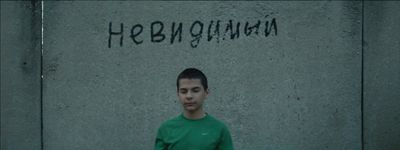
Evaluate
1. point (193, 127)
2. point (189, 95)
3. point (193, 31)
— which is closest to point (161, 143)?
point (193, 127)

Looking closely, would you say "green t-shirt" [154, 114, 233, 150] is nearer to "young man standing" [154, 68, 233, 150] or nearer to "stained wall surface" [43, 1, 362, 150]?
"young man standing" [154, 68, 233, 150]

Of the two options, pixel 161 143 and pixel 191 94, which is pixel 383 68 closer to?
pixel 191 94

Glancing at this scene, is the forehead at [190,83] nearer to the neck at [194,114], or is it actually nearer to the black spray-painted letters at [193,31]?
the neck at [194,114]

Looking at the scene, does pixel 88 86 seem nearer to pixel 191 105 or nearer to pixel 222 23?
pixel 222 23

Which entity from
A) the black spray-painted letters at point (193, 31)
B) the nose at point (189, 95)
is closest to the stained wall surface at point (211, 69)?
the black spray-painted letters at point (193, 31)

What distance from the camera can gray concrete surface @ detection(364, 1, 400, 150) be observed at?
4680 millimetres

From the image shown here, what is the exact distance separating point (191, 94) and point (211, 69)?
1.24 metres

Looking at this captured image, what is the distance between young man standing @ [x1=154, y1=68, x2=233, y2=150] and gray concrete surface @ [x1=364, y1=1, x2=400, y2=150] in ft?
5.51

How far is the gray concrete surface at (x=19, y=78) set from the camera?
4863mm

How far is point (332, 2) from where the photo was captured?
15.5ft

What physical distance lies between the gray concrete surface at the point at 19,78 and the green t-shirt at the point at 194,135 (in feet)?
5.57

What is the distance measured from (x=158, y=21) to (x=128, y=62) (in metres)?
0.43

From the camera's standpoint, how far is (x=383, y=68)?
15.4ft

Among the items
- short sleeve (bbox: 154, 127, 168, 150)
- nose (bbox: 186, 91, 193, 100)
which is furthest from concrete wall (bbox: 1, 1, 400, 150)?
nose (bbox: 186, 91, 193, 100)
